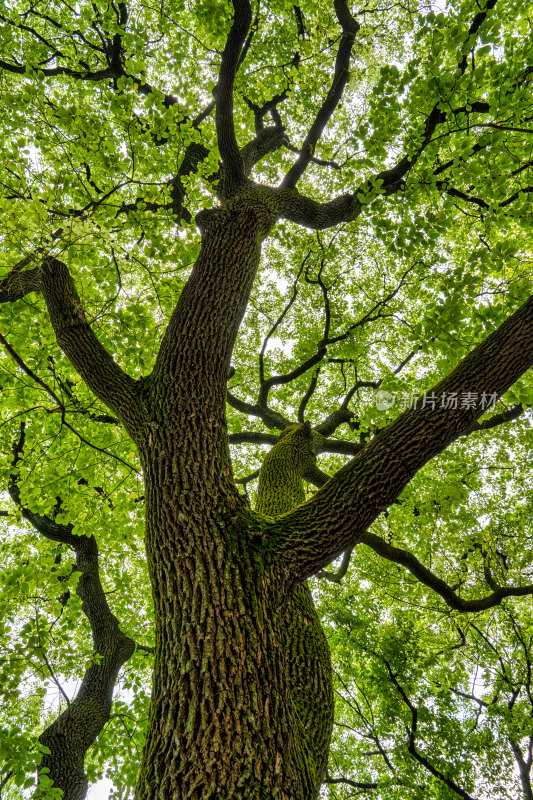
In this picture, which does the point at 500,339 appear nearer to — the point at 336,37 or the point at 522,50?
the point at 522,50

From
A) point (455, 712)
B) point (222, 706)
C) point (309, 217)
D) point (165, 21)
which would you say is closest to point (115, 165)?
point (309, 217)

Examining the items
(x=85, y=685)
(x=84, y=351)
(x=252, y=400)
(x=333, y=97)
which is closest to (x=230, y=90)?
(x=333, y=97)

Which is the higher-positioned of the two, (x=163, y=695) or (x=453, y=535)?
(x=453, y=535)

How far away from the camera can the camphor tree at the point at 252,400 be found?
7.22 ft

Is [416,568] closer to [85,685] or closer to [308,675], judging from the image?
[308,675]

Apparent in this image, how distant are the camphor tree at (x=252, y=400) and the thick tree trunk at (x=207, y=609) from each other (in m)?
0.01

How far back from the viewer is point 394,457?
2475 millimetres

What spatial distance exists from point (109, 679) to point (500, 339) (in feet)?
25.0

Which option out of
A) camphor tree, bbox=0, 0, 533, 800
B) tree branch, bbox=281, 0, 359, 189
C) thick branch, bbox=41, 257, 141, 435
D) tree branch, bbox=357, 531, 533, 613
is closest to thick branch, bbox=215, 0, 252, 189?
camphor tree, bbox=0, 0, 533, 800

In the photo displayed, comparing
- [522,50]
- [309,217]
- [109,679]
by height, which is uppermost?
[522,50]

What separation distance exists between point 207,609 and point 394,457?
1449 millimetres

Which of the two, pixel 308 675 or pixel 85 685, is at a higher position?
pixel 308 675

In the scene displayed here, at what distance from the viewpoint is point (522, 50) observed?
13.5ft

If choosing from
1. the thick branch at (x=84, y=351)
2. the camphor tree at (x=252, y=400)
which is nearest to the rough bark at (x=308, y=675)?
the camphor tree at (x=252, y=400)
